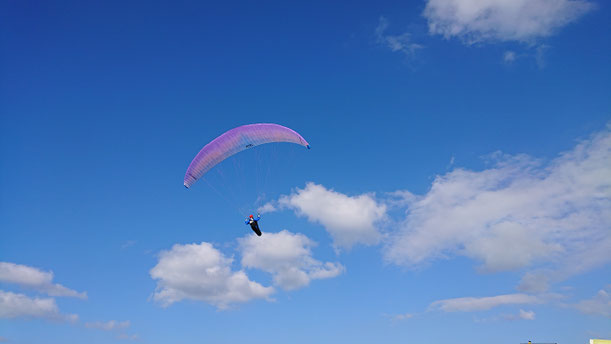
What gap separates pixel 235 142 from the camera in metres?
48.9

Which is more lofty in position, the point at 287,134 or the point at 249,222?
the point at 287,134

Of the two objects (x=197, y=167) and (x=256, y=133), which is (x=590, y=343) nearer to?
(x=256, y=133)

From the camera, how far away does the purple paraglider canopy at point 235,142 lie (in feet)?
157

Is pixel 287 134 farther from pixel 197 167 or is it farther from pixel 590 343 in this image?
pixel 590 343

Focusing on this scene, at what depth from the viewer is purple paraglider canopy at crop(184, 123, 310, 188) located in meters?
47.7

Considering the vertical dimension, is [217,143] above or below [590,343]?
above

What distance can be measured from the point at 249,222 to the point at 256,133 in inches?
400

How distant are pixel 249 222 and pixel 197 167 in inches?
337

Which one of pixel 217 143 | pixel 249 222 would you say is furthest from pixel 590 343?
pixel 217 143

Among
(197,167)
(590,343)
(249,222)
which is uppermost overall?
(197,167)

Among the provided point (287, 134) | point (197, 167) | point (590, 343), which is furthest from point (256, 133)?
point (590, 343)

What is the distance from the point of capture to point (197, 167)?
50281 millimetres

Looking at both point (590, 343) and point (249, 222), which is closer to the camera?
point (590, 343)

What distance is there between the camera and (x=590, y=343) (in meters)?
46.1
